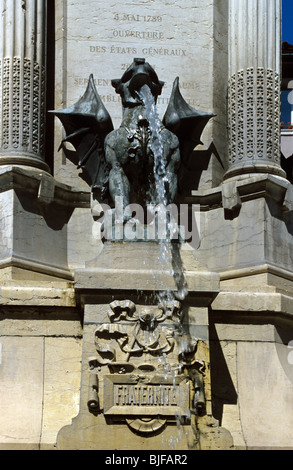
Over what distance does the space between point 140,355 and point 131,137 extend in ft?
12.1

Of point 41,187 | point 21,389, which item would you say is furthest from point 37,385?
point 41,187

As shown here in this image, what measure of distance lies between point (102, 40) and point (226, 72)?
197 cm

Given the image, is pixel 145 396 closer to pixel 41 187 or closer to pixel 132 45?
pixel 41 187

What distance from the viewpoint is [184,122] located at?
1727 centimetres

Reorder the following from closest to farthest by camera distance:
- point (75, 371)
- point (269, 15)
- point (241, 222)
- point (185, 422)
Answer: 1. point (185, 422)
2. point (75, 371)
3. point (241, 222)
4. point (269, 15)

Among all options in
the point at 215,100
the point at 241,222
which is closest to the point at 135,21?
the point at 215,100

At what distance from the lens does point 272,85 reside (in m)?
18.0

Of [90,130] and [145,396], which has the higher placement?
[90,130]

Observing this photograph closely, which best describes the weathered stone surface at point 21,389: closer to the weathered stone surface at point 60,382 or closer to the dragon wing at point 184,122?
the weathered stone surface at point 60,382

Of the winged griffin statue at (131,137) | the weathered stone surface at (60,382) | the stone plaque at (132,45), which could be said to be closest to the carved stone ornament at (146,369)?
the weathered stone surface at (60,382)

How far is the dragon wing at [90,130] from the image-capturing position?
17.2 m

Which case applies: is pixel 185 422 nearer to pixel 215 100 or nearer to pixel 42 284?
pixel 42 284

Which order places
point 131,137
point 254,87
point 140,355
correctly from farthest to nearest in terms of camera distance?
point 254,87 < point 131,137 < point 140,355

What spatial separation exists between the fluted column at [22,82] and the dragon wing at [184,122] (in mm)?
1929
